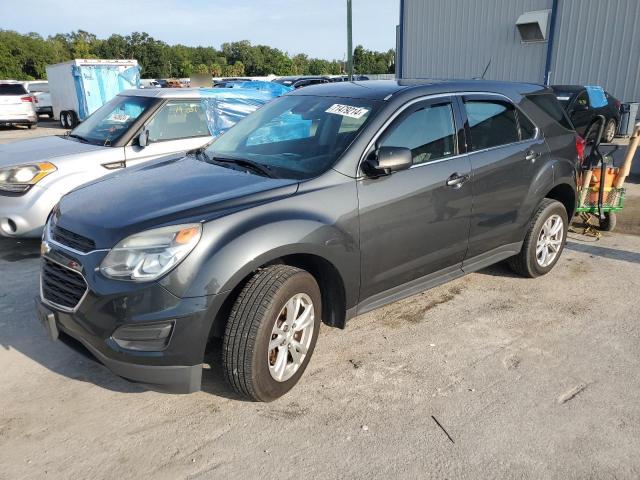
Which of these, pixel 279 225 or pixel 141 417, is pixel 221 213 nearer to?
pixel 279 225

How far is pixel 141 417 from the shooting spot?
9.61 ft

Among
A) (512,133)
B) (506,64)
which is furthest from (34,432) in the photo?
(506,64)

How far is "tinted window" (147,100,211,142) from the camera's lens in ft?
20.4

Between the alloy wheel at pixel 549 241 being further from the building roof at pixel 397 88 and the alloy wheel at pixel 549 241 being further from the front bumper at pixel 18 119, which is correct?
the front bumper at pixel 18 119

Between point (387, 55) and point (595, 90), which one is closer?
point (595, 90)

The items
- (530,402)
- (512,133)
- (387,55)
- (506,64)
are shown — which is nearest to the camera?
(530,402)

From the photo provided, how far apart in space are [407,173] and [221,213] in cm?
134

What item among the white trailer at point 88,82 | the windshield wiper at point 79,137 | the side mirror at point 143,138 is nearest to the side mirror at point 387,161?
the side mirror at point 143,138

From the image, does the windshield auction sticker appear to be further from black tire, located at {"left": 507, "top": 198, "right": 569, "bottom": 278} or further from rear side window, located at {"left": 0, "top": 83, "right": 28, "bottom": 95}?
rear side window, located at {"left": 0, "top": 83, "right": 28, "bottom": 95}

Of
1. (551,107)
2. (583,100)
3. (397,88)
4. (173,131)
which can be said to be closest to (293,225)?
(397,88)

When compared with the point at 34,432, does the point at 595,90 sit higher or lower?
higher

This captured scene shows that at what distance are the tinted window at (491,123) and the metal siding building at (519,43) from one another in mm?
14275

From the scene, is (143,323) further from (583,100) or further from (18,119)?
(18,119)

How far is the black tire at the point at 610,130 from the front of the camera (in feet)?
46.3
